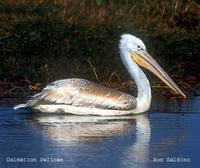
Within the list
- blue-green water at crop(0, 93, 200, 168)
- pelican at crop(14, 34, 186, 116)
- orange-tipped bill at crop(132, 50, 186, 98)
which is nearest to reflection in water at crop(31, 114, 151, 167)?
blue-green water at crop(0, 93, 200, 168)

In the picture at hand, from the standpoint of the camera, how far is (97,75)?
49.8 feet

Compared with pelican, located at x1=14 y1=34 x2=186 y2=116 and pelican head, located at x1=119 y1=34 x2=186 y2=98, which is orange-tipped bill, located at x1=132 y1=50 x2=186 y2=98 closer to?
pelican head, located at x1=119 y1=34 x2=186 y2=98

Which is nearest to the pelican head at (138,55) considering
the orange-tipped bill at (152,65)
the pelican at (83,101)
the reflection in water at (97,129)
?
the orange-tipped bill at (152,65)

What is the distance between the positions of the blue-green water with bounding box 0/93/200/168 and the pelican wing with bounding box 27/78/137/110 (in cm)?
19

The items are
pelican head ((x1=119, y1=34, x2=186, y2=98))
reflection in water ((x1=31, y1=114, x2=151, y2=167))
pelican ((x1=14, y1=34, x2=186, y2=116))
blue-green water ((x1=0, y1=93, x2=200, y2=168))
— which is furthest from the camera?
pelican head ((x1=119, y1=34, x2=186, y2=98))

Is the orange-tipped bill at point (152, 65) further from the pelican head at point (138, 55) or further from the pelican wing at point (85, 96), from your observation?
the pelican wing at point (85, 96)

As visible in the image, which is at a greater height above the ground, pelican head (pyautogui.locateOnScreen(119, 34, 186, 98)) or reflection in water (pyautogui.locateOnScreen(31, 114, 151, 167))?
pelican head (pyautogui.locateOnScreen(119, 34, 186, 98))

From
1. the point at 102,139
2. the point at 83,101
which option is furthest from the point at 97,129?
the point at 83,101

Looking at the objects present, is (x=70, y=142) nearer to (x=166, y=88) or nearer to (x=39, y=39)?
(x=166, y=88)

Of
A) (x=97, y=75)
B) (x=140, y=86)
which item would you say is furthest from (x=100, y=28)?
(x=140, y=86)

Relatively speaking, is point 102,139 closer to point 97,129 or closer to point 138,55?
point 97,129

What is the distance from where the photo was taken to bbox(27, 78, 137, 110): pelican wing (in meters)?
12.8

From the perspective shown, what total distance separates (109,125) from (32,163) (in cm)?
238

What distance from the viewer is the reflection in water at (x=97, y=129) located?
1038 centimetres
